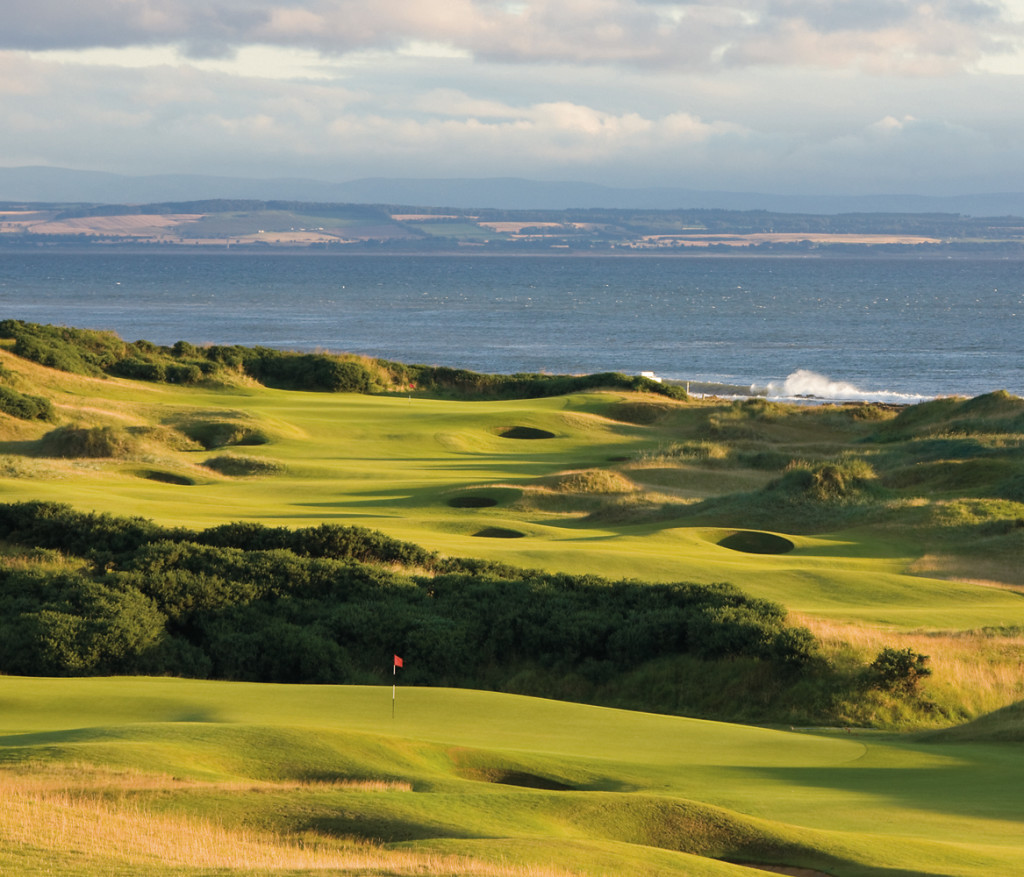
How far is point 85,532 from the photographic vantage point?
79.2 feet

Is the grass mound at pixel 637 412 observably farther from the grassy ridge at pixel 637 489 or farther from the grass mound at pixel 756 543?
the grass mound at pixel 756 543

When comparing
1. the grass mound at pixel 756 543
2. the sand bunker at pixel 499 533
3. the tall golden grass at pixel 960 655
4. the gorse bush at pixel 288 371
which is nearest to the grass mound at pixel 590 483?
the sand bunker at pixel 499 533

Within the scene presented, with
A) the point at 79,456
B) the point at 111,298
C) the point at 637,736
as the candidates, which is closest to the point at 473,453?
the point at 79,456

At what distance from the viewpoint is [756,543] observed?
29719 mm

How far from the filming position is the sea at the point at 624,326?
91938mm

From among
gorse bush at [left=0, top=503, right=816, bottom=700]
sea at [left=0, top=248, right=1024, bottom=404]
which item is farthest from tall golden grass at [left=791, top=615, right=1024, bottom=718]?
sea at [left=0, top=248, right=1024, bottom=404]

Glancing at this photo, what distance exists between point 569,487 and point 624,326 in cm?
9399

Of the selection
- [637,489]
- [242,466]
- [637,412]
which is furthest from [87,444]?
[637,412]

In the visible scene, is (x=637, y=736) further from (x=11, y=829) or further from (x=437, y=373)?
(x=437, y=373)

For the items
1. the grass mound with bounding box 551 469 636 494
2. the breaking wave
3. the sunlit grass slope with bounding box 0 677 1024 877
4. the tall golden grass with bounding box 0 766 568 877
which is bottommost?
the breaking wave

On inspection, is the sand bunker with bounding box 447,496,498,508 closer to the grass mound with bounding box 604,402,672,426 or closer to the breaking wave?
the grass mound with bounding box 604,402,672,426

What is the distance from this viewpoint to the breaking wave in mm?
→ 78625

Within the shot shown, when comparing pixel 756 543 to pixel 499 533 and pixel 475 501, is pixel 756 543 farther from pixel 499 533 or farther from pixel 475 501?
pixel 475 501

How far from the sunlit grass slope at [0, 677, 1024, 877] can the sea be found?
219 feet
